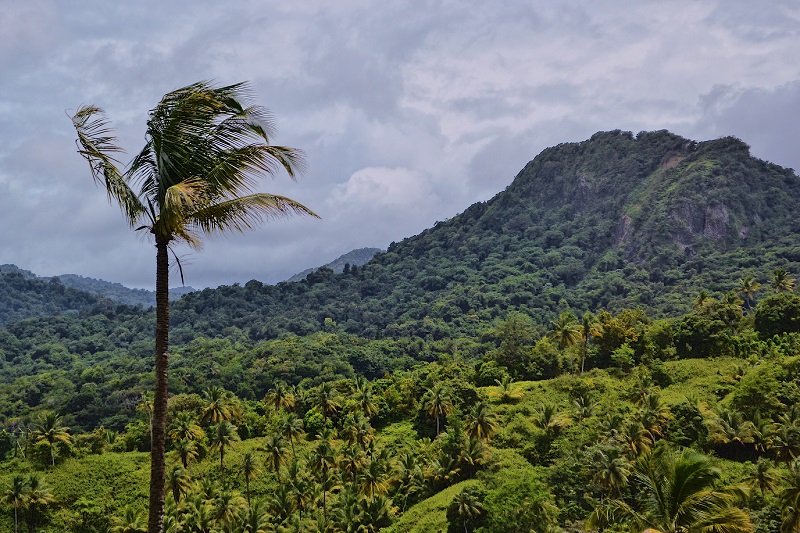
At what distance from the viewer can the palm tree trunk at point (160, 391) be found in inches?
376

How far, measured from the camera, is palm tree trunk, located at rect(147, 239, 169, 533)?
9562 millimetres

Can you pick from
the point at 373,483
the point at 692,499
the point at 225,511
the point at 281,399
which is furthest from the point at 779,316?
the point at 692,499

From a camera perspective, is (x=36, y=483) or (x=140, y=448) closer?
(x=36, y=483)

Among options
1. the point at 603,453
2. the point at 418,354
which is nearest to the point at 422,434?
the point at 603,453

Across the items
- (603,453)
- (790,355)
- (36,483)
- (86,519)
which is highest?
(790,355)

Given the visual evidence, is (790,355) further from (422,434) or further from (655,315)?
(655,315)

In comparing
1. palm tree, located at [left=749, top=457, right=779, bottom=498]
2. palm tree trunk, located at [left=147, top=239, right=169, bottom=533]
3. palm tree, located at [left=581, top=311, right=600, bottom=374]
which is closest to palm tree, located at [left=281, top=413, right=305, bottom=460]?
palm tree, located at [left=581, top=311, right=600, bottom=374]

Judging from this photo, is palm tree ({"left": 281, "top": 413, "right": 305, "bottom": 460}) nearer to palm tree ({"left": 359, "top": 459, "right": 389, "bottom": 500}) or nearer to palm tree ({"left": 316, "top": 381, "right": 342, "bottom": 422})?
palm tree ({"left": 316, "top": 381, "right": 342, "bottom": 422})

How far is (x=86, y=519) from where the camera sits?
76.2 meters

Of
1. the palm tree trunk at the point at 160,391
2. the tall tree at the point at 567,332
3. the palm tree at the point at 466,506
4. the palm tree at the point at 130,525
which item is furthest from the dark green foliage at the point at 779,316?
the palm tree trunk at the point at 160,391

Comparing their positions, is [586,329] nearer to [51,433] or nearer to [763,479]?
[763,479]

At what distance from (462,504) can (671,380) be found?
140ft

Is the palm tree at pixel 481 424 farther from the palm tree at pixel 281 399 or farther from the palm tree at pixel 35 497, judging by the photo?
the palm tree at pixel 35 497

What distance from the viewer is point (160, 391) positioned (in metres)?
9.95
